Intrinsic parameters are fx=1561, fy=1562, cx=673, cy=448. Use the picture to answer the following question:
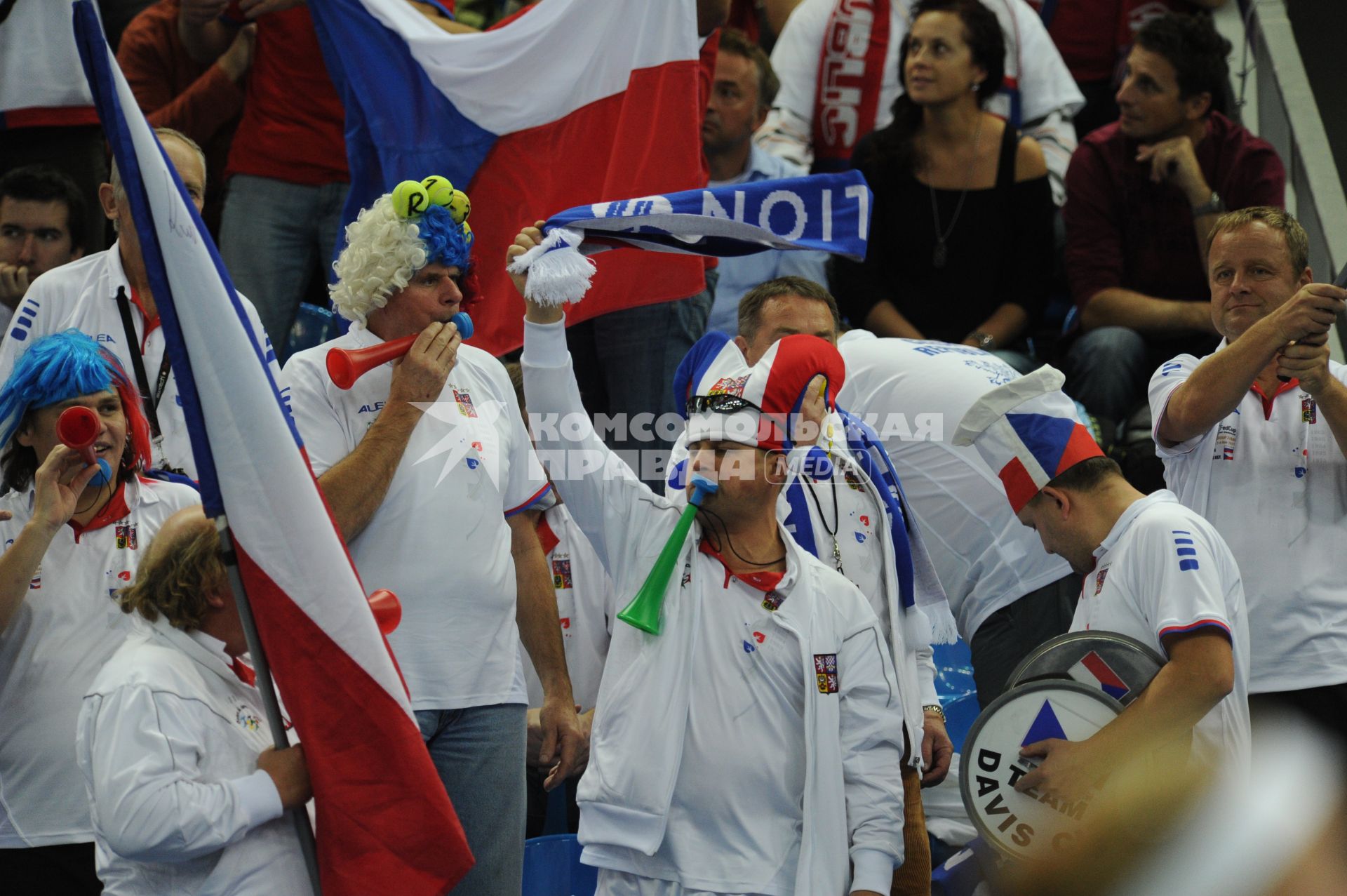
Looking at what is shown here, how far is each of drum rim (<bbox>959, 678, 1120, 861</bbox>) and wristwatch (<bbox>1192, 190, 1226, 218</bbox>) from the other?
131 inches

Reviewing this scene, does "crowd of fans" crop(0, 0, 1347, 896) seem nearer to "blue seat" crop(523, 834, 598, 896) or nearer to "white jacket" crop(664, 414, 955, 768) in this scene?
"white jacket" crop(664, 414, 955, 768)

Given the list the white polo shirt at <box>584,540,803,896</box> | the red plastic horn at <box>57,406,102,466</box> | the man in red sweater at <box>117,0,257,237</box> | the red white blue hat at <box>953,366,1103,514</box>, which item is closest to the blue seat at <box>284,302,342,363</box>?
the man in red sweater at <box>117,0,257,237</box>

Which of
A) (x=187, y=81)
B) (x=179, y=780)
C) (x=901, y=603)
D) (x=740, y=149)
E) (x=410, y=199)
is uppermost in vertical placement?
(x=187, y=81)

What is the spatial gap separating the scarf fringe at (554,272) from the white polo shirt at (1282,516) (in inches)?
74.7

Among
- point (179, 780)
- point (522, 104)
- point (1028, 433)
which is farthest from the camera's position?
point (522, 104)

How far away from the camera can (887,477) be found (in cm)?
438

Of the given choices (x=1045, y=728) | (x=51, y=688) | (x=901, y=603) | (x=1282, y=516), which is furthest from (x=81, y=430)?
(x=1282, y=516)

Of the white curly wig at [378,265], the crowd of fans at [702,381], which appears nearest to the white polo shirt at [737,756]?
the crowd of fans at [702,381]

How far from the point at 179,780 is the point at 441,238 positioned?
1593 millimetres

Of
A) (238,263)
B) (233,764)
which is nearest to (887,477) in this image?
(233,764)

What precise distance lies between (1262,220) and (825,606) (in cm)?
194

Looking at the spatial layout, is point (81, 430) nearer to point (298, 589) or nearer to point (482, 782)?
point (298, 589)

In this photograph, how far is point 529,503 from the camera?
411 cm

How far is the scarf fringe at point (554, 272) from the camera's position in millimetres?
3625
